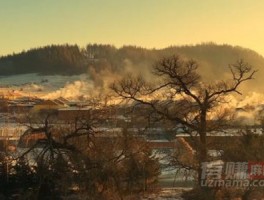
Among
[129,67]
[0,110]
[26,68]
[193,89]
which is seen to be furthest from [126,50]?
[193,89]

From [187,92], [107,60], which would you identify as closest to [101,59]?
[107,60]

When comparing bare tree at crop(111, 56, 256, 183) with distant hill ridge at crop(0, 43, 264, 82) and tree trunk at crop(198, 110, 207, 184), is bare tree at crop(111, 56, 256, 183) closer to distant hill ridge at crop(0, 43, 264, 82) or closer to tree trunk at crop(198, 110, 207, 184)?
tree trunk at crop(198, 110, 207, 184)

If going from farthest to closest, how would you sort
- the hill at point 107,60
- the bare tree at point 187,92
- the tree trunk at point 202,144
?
the hill at point 107,60
the bare tree at point 187,92
the tree trunk at point 202,144

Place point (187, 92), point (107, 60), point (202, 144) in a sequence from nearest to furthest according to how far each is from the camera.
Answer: point (202, 144) < point (187, 92) < point (107, 60)

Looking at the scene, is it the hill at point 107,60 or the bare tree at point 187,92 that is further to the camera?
the hill at point 107,60

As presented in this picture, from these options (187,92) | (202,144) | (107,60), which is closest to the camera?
(202,144)

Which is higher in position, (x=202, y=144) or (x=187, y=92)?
(x=187, y=92)

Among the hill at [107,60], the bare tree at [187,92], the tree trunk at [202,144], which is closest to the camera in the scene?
the tree trunk at [202,144]

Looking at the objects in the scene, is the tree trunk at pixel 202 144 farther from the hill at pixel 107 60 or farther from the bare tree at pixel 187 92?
the hill at pixel 107 60

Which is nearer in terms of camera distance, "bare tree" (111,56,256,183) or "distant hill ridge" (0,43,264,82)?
"bare tree" (111,56,256,183)

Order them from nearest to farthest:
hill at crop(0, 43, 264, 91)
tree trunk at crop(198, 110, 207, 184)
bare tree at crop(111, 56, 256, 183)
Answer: tree trunk at crop(198, 110, 207, 184) → bare tree at crop(111, 56, 256, 183) → hill at crop(0, 43, 264, 91)

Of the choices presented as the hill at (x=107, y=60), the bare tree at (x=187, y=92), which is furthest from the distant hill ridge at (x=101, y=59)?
the bare tree at (x=187, y=92)

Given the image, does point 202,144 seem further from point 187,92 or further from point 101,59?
point 101,59

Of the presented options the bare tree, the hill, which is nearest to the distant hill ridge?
the hill
